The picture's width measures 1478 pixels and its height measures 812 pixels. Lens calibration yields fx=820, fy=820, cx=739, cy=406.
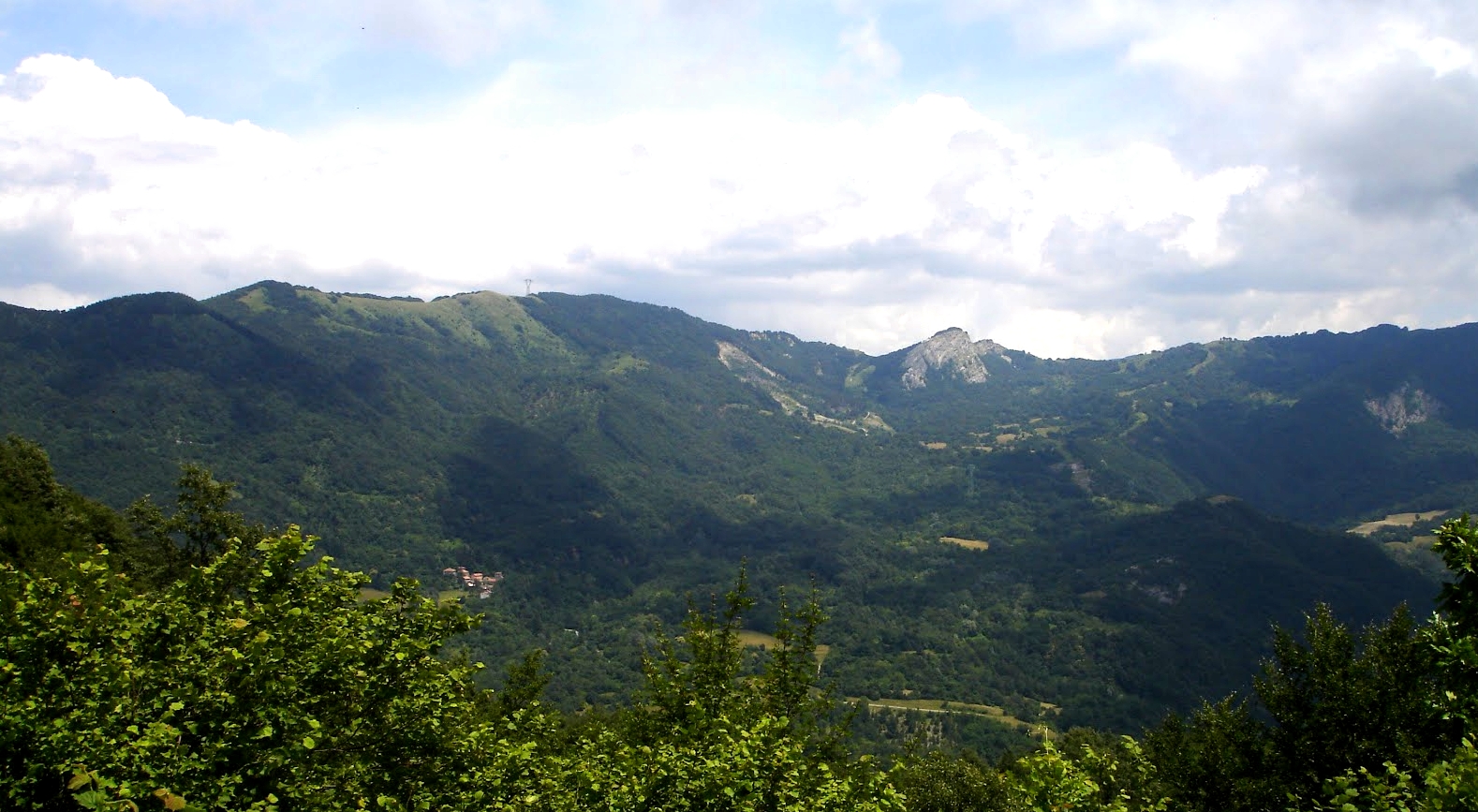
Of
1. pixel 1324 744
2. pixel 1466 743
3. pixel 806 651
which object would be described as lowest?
pixel 1324 744

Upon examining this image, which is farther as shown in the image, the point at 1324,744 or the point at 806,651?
the point at 806,651

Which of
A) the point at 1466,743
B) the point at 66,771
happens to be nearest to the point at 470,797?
the point at 66,771

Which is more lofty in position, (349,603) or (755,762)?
(349,603)

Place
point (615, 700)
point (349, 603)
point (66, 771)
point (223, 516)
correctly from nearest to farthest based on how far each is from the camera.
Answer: point (66, 771) → point (349, 603) → point (223, 516) → point (615, 700)

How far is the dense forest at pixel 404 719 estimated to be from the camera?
1570cm

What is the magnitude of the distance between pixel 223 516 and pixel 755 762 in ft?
201

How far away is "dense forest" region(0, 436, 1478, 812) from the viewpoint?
15695 millimetres

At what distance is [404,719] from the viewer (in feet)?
68.5

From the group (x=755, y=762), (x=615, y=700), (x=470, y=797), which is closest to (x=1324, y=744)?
(x=755, y=762)

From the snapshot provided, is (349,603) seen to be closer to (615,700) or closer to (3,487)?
(3,487)

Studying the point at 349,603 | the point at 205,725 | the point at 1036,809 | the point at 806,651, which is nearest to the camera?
the point at 205,725

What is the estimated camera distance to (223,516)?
2594 inches

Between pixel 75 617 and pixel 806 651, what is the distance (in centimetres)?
2435

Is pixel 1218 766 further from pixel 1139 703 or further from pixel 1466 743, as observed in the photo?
pixel 1139 703
